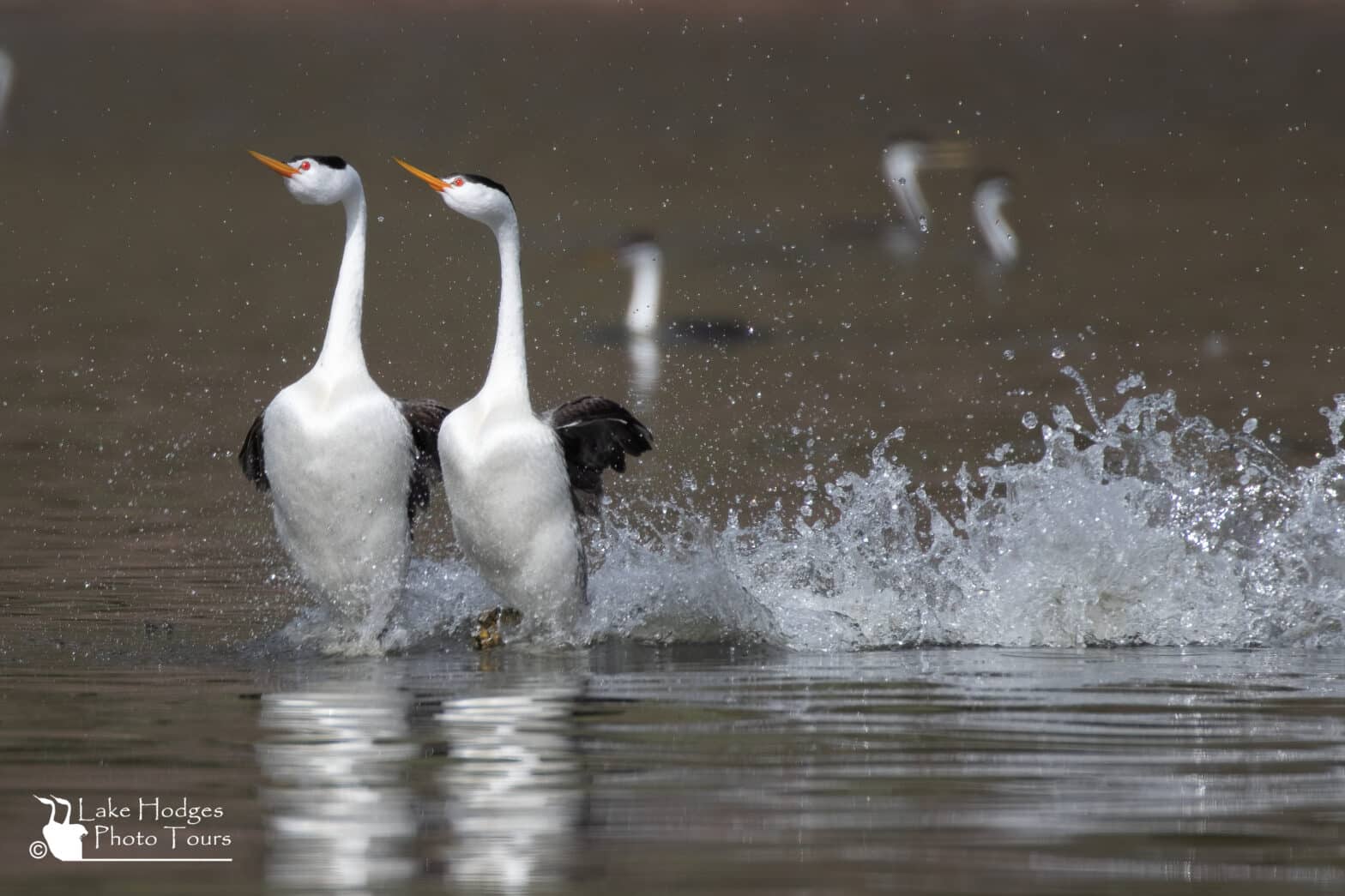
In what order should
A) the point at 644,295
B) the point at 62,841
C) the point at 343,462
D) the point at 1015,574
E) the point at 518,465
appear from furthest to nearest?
the point at 644,295
the point at 1015,574
the point at 518,465
the point at 343,462
the point at 62,841

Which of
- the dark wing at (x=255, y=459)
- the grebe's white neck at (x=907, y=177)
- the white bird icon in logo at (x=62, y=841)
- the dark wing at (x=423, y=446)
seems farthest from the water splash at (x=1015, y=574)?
the grebe's white neck at (x=907, y=177)

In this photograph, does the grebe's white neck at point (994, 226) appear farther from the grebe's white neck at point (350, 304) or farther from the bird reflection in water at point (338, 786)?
the bird reflection in water at point (338, 786)

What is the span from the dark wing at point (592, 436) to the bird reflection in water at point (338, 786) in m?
1.79

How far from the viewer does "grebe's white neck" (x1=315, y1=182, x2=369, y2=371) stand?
934 cm

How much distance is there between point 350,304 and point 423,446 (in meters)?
0.74

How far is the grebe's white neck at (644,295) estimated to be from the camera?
2097cm

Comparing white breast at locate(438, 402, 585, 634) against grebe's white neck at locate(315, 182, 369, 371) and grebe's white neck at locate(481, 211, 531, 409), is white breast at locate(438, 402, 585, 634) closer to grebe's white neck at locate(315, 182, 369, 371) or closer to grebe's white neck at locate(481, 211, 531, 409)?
grebe's white neck at locate(481, 211, 531, 409)

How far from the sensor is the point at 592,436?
388 inches

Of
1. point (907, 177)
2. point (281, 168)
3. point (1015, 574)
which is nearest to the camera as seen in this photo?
point (281, 168)

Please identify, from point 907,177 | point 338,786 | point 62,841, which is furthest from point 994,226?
point 62,841

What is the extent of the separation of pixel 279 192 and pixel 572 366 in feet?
40.7

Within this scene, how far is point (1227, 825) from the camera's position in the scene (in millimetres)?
6141

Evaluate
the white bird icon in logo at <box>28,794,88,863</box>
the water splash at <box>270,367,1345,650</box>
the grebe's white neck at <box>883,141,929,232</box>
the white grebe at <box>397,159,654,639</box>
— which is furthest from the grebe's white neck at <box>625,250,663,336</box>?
the white bird icon in logo at <box>28,794,88,863</box>

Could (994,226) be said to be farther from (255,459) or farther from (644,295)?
(255,459)
